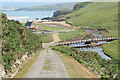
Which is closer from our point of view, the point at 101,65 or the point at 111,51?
the point at 101,65

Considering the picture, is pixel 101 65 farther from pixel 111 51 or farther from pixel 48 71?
pixel 111 51

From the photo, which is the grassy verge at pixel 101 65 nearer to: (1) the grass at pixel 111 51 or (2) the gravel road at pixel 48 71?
(2) the gravel road at pixel 48 71

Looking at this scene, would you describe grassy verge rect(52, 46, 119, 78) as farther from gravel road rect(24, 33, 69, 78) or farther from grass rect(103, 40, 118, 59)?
grass rect(103, 40, 118, 59)

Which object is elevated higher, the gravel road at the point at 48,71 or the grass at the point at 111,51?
the gravel road at the point at 48,71

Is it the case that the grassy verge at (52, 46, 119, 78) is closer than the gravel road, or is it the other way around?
the gravel road

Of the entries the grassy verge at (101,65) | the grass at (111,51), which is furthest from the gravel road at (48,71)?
the grass at (111,51)

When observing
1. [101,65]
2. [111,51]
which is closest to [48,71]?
[101,65]

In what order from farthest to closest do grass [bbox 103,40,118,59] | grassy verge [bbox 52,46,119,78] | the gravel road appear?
grass [bbox 103,40,118,59] → grassy verge [bbox 52,46,119,78] → the gravel road

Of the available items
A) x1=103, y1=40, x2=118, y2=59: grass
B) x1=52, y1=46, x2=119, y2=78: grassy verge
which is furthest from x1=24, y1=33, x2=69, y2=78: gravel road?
x1=103, y1=40, x2=118, y2=59: grass

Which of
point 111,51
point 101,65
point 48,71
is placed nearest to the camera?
point 48,71

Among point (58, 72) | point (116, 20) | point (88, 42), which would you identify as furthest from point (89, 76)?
point (116, 20)

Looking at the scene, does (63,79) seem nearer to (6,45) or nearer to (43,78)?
(43,78)

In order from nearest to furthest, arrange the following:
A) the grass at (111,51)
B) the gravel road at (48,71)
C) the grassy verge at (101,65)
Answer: the gravel road at (48,71) → the grassy verge at (101,65) → the grass at (111,51)

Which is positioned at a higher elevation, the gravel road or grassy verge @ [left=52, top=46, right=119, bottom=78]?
the gravel road
